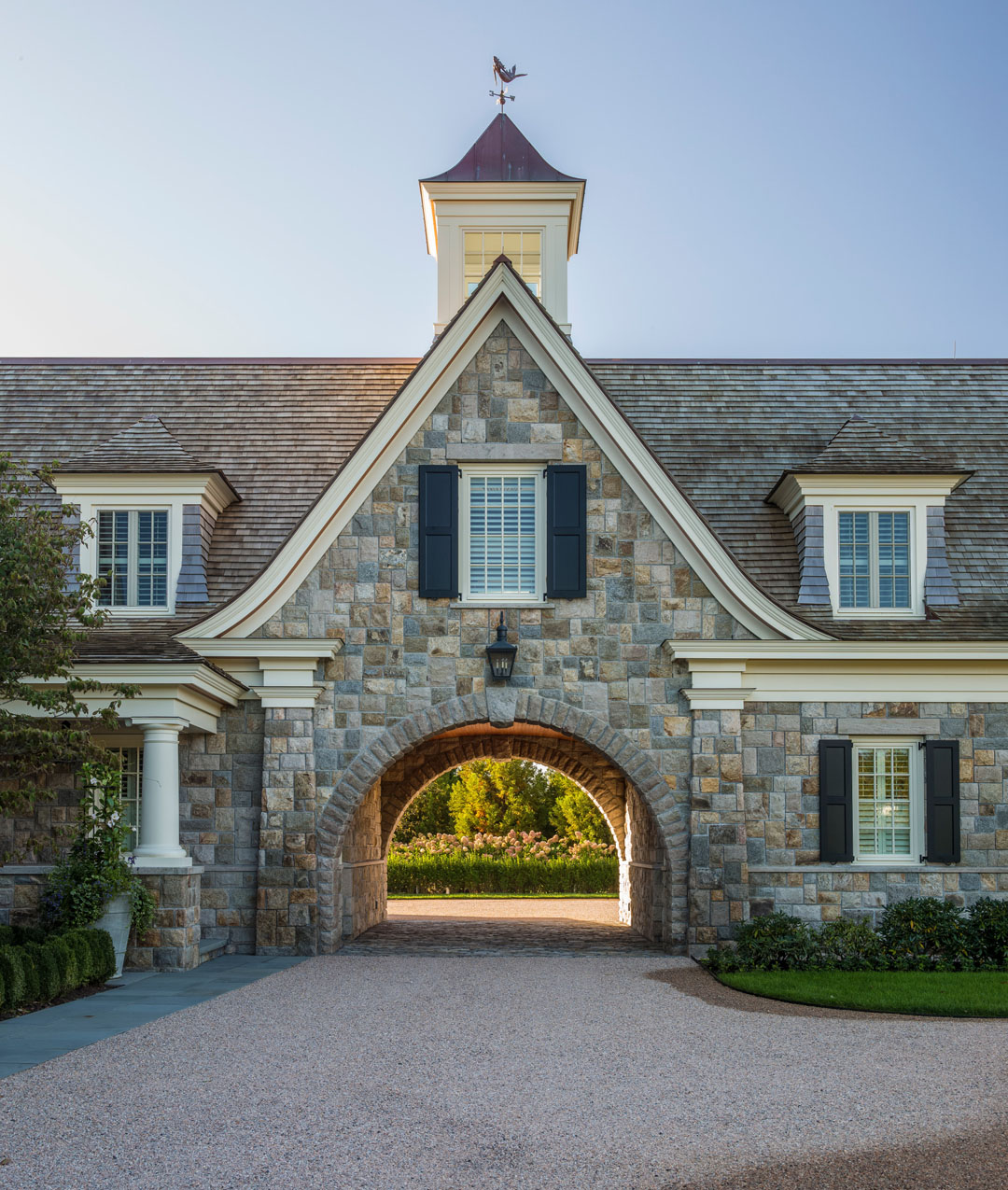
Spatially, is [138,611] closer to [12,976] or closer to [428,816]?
[12,976]

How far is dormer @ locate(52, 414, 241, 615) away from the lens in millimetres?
15180

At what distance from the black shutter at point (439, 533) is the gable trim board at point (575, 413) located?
1.86 feet

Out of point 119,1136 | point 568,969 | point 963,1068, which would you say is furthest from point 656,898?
point 119,1136

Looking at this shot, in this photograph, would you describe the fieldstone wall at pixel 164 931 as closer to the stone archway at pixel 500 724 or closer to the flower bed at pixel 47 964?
the flower bed at pixel 47 964

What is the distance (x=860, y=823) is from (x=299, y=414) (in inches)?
371

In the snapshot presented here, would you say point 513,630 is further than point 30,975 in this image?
Yes

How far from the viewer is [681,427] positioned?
1744cm

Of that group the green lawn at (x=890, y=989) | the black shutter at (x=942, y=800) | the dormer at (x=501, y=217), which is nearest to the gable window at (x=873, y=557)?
the black shutter at (x=942, y=800)

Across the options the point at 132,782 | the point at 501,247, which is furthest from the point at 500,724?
the point at 501,247

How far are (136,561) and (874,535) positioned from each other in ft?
29.9

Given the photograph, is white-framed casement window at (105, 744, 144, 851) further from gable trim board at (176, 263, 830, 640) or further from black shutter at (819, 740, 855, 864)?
black shutter at (819, 740, 855, 864)

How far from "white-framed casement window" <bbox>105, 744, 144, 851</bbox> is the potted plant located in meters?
1.63

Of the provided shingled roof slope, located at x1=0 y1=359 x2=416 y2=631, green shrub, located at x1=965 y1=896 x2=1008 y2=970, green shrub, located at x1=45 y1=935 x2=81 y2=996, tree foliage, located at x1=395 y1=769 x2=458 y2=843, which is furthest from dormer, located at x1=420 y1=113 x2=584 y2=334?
tree foliage, located at x1=395 y1=769 x2=458 y2=843

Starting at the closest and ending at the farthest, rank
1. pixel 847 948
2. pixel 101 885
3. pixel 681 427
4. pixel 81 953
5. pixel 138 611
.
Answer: pixel 81 953 → pixel 101 885 → pixel 847 948 → pixel 138 611 → pixel 681 427
